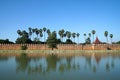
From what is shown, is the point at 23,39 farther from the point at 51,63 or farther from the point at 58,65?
the point at 58,65

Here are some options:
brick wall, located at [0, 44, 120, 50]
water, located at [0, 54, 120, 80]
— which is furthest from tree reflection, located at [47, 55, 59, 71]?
brick wall, located at [0, 44, 120, 50]

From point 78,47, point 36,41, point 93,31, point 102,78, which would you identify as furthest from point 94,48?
point 102,78

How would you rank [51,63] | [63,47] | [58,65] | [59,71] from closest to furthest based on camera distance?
1. [59,71]
2. [58,65]
3. [51,63]
4. [63,47]

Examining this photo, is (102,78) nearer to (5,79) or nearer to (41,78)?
(41,78)

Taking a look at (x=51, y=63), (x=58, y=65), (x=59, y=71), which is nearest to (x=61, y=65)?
(x=58, y=65)

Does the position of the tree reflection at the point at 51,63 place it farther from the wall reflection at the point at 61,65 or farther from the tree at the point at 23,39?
the tree at the point at 23,39

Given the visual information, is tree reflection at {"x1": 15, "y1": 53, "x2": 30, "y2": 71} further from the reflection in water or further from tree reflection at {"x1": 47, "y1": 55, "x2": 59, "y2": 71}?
tree reflection at {"x1": 47, "y1": 55, "x2": 59, "y2": 71}

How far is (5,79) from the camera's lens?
13430 mm

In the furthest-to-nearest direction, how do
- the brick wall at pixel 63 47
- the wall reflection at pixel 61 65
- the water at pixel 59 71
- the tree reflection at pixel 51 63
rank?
the brick wall at pixel 63 47 < the tree reflection at pixel 51 63 < the wall reflection at pixel 61 65 < the water at pixel 59 71

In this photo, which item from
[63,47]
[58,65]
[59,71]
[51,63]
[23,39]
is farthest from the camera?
[23,39]

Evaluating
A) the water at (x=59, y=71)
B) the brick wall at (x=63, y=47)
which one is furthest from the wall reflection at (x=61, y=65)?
the brick wall at (x=63, y=47)

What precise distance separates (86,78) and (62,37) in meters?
72.6

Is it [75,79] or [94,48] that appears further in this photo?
[94,48]

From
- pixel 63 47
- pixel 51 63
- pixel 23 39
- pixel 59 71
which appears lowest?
pixel 59 71
